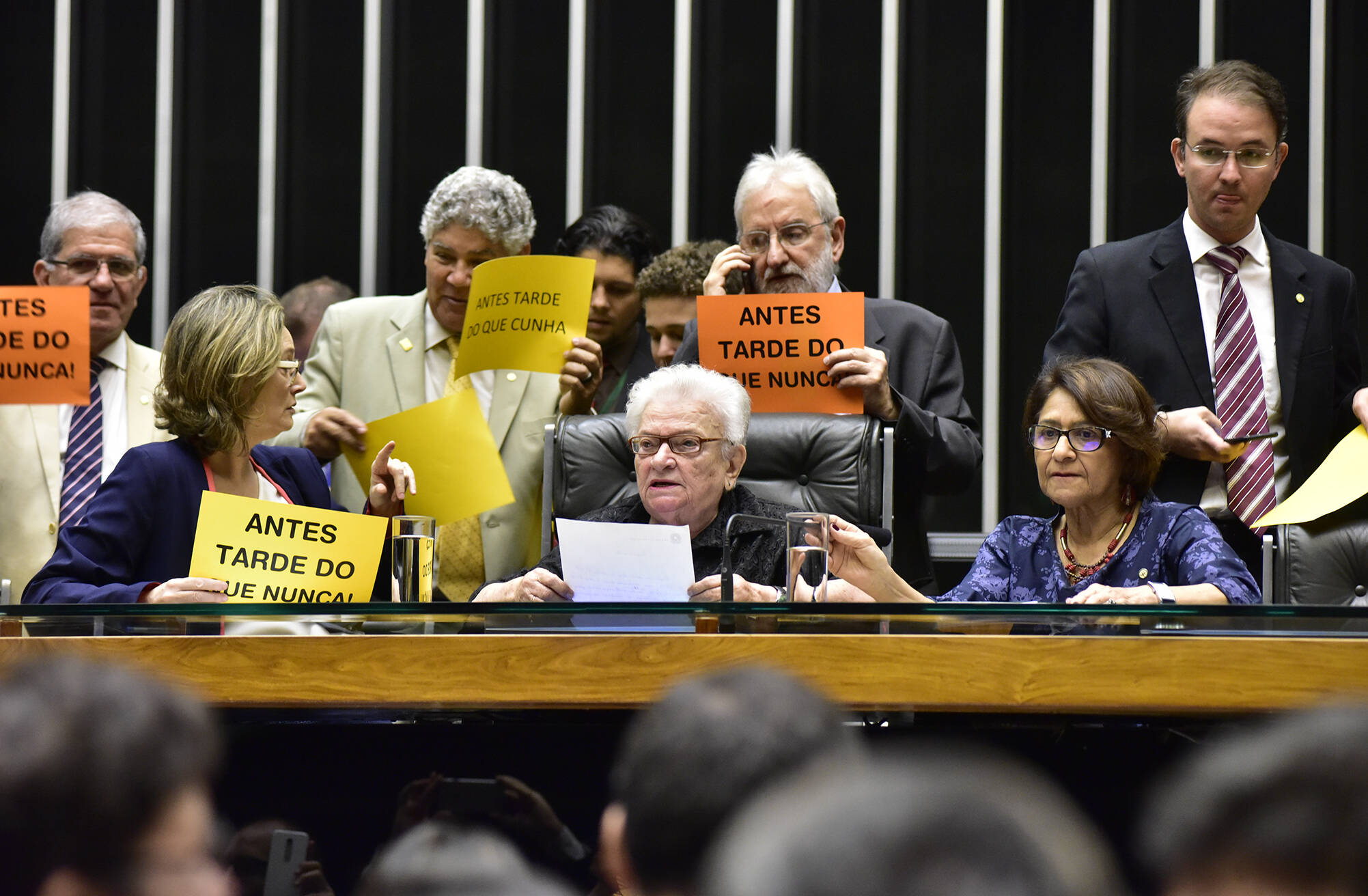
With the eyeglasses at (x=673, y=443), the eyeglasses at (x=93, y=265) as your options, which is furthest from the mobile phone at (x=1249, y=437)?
the eyeglasses at (x=93, y=265)

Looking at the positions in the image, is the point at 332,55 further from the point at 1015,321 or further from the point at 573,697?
the point at 573,697

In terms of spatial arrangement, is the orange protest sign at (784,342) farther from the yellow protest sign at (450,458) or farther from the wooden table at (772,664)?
the wooden table at (772,664)

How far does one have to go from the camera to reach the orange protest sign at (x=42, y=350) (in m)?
3.23

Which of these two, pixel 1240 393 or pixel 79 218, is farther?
pixel 79 218

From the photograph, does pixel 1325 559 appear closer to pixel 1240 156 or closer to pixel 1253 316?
pixel 1253 316

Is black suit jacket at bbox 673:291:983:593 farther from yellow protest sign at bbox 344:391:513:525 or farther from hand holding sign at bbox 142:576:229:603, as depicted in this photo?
hand holding sign at bbox 142:576:229:603

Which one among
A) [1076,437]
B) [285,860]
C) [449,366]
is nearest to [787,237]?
[449,366]

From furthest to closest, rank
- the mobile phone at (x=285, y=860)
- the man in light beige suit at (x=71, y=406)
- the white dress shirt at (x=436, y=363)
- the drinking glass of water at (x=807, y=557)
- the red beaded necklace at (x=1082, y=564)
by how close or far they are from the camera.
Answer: the white dress shirt at (x=436, y=363) → the man in light beige suit at (x=71, y=406) → the red beaded necklace at (x=1082, y=564) → the drinking glass of water at (x=807, y=557) → the mobile phone at (x=285, y=860)

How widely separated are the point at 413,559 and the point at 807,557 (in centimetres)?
62

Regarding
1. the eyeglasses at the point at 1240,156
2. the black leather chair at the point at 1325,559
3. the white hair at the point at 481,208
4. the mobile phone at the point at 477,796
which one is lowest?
the mobile phone at the point at 477,796

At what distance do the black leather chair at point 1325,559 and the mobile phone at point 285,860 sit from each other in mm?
2103

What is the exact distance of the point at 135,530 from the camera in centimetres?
276

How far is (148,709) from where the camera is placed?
84 cm

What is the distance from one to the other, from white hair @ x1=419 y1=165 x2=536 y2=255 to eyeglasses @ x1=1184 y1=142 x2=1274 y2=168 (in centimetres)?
169
